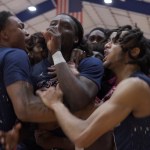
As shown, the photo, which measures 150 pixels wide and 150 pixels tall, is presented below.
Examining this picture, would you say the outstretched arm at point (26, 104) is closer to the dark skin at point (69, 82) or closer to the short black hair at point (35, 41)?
the dark skin at point (69, 82)

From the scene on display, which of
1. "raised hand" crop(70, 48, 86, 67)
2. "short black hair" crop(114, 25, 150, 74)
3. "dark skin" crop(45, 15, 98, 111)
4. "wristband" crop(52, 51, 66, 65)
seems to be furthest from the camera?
"raised hand" crop(70, 48, 86, 67)

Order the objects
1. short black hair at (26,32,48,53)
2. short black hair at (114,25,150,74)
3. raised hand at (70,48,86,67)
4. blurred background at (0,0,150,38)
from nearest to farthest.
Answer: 1. short black hair at (114,25,150,74)
2. raised hand at (70,48,86,67)
3. short black hair at (26,32,48,53)
4. blurred background at (0,0,150,38)

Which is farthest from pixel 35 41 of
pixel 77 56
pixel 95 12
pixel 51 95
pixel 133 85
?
pixel 95 12

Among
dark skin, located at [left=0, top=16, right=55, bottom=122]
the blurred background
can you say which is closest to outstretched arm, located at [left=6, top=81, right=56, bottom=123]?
dark skin, located at [left=0, top=16, right=55, bottom=122]

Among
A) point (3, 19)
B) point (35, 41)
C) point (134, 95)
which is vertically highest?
point (3, 19)

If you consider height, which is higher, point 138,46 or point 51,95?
point 51,95

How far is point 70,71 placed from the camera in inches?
105

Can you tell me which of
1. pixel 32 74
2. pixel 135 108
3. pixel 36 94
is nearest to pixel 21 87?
pixel 36 94

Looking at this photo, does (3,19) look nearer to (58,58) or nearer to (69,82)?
(58,58)

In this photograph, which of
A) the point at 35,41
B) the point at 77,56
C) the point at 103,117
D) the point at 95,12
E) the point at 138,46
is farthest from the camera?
the point at 95,12

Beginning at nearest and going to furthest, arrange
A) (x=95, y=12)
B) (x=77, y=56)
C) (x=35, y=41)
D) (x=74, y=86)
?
1. (x=74, y=86)
2. (x=77, y=56)
3. (x=35, y=41)
4. (x=95, y=12)

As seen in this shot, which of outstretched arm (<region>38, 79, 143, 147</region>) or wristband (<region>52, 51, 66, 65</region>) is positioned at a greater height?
wristband (<region>52, 51, 66, 65</region>)

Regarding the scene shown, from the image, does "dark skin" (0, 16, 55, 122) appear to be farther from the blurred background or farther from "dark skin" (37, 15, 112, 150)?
the blurred background

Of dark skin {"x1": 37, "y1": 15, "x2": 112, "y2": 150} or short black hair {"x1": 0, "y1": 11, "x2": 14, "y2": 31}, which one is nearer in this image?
dark skin {"x1": 37, "y1": 15, "x2": 112, "y2": 150}
